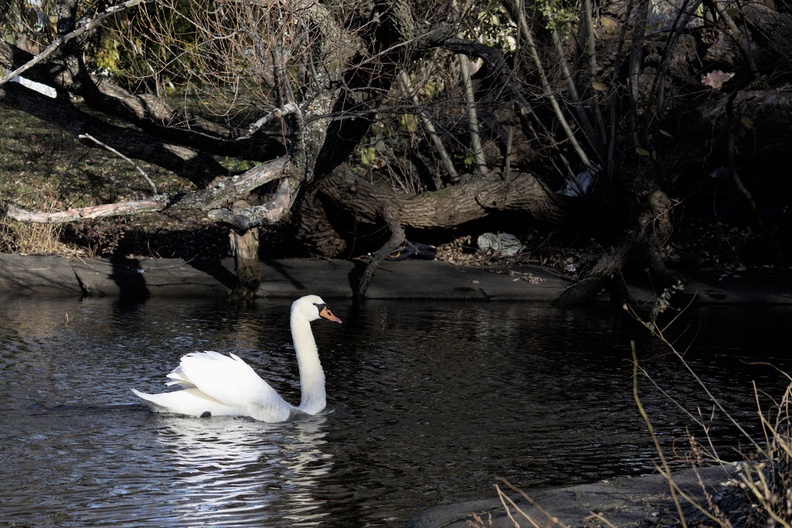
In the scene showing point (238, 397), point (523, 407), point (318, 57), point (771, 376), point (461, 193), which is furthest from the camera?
point (461, 193)

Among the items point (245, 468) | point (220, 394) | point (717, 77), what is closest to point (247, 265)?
point (220, 394)

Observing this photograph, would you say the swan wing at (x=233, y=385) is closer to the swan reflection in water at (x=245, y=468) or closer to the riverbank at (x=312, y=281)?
the swan reflection in water at (x=245, y=468)

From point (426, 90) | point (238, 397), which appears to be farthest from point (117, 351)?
point (426, 90)

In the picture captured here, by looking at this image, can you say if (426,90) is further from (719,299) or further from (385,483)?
(385,483)

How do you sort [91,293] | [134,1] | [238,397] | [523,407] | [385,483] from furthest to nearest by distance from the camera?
[91,293] → [134,1] → [523,407] → [238,397] → [385,483]

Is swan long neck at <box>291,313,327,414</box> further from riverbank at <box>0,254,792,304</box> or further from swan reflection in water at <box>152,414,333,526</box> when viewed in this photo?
riverbank at <box>0,254,792,304</box>

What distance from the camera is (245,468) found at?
7.36 metres

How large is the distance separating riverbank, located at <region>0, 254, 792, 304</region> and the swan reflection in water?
7710 millimetres

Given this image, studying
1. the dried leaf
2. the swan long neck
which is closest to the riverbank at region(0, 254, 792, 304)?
the dried leaf

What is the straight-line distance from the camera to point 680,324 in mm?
14898

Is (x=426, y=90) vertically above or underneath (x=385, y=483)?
above

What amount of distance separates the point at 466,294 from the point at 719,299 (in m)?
4.07

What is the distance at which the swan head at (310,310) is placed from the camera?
9953 mm

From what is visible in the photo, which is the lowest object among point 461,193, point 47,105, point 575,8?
point 461,193
